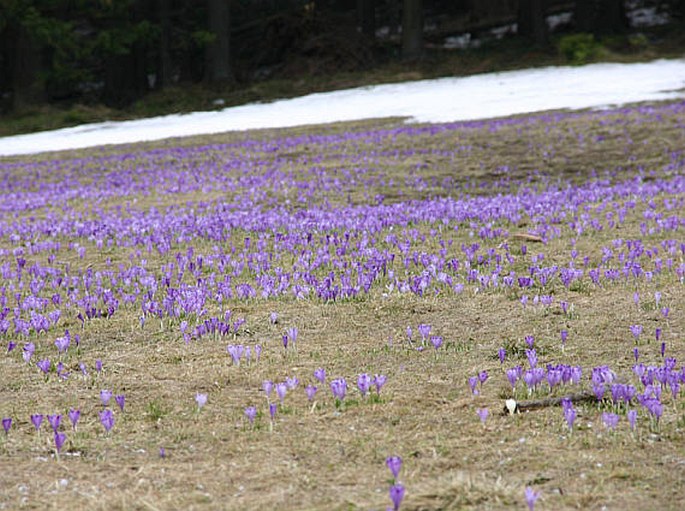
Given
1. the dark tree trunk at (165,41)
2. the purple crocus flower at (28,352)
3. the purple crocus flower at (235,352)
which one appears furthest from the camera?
the dark tree trunk at (165,41)

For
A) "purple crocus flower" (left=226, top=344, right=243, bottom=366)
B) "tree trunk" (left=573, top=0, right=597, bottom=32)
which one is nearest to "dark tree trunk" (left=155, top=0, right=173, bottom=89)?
"tree trunk" (left=573, top=0, right=597, bottom=32)

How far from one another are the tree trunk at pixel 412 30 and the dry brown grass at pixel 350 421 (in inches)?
1300

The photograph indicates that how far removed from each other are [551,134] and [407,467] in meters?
16.1

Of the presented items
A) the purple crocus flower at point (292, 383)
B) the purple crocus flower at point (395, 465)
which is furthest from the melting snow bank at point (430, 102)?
the purple crocus flower at point (395, 465)

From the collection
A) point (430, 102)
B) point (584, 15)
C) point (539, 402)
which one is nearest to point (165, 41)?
point (430, 102)

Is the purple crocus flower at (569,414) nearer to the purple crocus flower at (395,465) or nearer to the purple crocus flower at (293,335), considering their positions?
the purple crocus flower at (395,465)

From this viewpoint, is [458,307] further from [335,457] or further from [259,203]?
[259,203]

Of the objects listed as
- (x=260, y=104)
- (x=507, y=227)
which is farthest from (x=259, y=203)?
(x=260, y=104)

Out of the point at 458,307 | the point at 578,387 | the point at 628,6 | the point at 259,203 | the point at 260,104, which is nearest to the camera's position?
the point at 578,387

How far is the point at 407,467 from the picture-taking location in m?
3.68

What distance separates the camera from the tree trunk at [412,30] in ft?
125

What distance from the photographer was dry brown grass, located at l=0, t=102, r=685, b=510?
346 centimetres

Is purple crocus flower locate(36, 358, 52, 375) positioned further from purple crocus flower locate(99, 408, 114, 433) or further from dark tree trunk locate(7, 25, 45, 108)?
dark tree trunk locate(7, 25, 45, 108)

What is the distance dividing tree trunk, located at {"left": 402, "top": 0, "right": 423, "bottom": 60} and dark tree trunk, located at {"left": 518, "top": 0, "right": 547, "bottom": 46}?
5.44 meters
